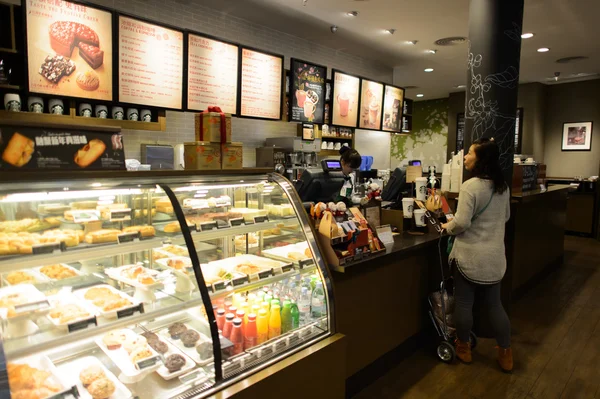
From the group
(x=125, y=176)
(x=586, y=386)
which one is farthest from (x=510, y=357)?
(x=125, y=176)

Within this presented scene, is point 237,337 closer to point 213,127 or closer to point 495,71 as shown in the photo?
point 213,127

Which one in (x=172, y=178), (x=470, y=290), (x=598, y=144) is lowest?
(x=470, y=290)

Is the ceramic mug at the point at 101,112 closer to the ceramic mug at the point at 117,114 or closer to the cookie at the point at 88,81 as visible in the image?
the ceramic mug at the point at 117,114

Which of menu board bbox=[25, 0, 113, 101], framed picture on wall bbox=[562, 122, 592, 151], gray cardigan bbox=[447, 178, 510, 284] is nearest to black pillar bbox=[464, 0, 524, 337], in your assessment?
gray cardigan bbox=[447, 178, 510, 284]

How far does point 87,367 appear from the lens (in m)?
1.77

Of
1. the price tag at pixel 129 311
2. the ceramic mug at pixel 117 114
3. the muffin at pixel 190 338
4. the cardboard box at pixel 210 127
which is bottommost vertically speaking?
the muffin at pixel 190 338

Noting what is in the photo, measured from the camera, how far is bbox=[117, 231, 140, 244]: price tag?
1.85 metres

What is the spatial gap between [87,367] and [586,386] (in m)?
3.21

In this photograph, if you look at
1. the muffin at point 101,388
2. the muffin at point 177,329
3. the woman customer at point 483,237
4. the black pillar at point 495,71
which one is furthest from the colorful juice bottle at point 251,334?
the black pillar at point 495,71

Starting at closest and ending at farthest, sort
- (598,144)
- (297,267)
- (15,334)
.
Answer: (15,334) → (297,267) → (598,144)

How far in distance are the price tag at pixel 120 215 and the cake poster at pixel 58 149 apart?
0.79 ft

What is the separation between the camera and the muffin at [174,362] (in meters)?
1.81

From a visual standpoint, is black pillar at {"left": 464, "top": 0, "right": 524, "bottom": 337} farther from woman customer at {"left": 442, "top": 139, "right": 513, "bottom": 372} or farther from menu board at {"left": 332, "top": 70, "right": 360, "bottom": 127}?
menu board at {"left": 332, "top": 70, "right": 360, "bottom": 127}

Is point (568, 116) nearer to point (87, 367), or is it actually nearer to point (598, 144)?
point (598, 144)
